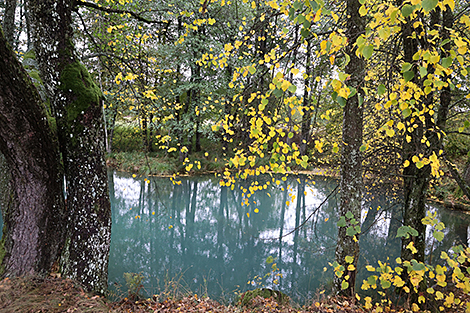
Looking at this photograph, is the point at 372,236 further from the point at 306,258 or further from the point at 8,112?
the point at 8,112

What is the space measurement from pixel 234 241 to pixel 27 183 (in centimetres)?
569

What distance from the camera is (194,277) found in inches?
230

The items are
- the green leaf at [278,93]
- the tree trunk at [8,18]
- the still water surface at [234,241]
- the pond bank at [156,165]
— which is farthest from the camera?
the pond bank at [156,165]

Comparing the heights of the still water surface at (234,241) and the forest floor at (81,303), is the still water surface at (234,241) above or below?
below

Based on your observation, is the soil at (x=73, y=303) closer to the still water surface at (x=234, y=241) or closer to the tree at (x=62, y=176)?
the tree at (x=62, y=176)

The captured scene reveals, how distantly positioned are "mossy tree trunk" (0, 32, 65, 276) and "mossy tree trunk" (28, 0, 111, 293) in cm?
21

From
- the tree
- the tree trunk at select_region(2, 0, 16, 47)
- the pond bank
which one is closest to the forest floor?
the tree

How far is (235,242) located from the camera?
775cm

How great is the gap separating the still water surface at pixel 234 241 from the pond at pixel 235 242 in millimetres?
24

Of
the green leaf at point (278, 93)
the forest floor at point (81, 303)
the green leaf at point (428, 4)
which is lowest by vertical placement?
the forest floor at point (81, 303)

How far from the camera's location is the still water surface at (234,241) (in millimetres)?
5660

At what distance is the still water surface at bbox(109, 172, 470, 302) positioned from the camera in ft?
18.6

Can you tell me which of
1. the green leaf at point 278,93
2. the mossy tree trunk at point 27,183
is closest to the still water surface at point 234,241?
the mossy tree trunk at point 27,183

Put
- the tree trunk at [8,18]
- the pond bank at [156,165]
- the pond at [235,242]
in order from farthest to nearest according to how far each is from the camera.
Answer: the pond bank at [156,165]
the pond at [235,242]
the tree trunk at [8,18]
